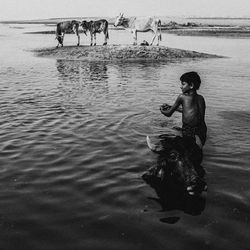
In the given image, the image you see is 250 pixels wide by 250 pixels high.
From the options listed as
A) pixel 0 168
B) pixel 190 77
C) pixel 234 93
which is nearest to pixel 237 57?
pixel 234 93

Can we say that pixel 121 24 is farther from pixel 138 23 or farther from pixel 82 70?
pixel 82 70

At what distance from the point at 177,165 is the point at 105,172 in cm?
156

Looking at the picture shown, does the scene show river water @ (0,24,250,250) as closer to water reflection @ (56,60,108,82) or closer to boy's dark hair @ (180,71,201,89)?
boy's dark hair @ (180,71,201,89)

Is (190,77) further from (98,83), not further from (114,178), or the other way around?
(98,83)

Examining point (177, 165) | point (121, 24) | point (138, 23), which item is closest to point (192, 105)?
point (177, 165)

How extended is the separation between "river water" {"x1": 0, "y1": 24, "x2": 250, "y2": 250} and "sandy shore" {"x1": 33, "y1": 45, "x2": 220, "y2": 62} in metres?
12.4

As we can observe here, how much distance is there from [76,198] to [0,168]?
2.15m

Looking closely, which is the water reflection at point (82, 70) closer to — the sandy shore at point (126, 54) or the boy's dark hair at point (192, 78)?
the sandy shore at point (126, 54)

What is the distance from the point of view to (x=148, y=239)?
4.88 m

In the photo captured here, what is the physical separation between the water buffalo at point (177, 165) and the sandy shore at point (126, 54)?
2150 centimetres

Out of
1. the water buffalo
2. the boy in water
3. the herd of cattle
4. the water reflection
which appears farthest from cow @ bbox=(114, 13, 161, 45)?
the water buffalo

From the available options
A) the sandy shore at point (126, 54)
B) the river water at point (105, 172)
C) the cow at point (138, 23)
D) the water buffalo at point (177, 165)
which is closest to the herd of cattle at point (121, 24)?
the cow at point (138, 23)

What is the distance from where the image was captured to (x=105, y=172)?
23.3 ft

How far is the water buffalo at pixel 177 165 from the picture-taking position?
620cm
